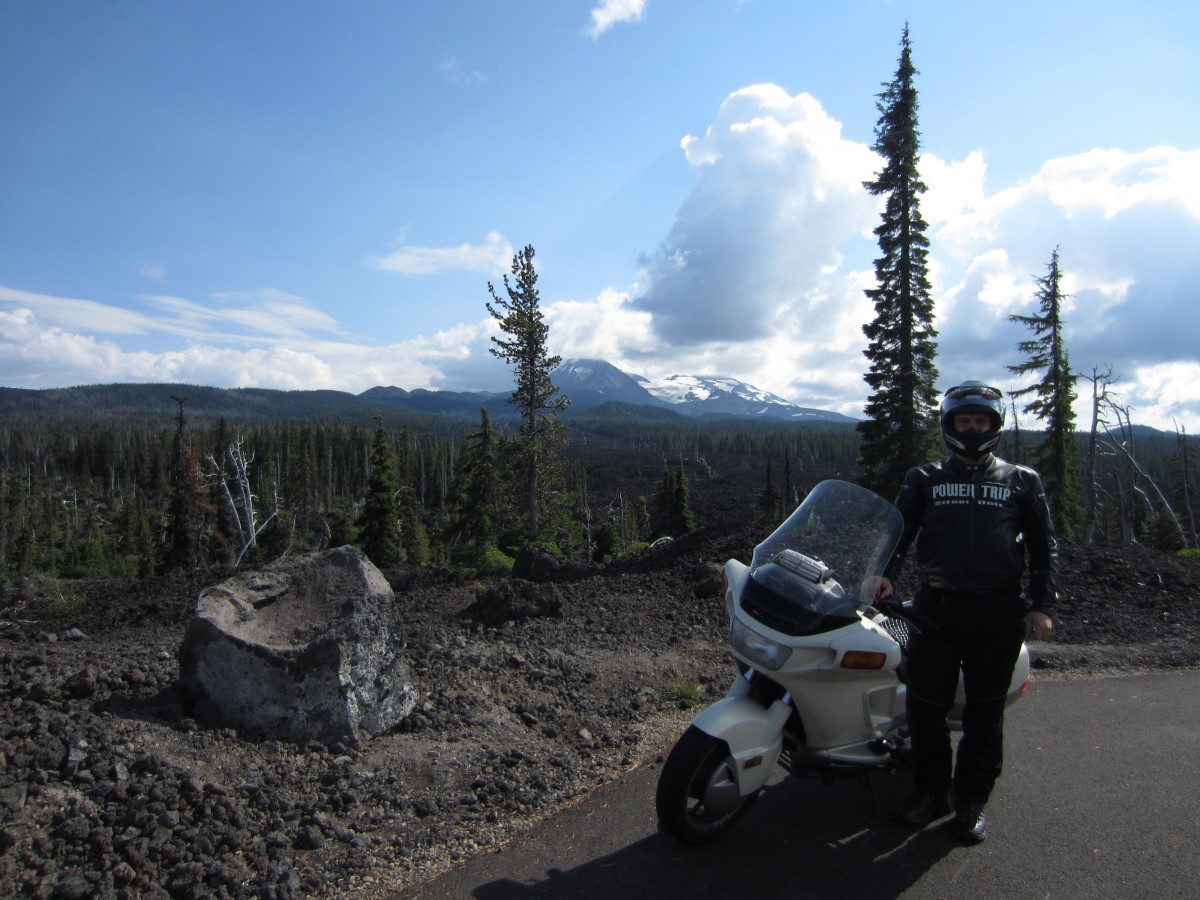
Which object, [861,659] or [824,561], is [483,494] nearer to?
[824,561]

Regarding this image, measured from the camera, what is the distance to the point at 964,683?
3846 millimetres

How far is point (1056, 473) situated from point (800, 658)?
30654mm

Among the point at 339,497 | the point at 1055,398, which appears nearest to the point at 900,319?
the point at 1055,398

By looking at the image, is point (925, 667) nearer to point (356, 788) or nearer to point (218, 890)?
point (356, 788)

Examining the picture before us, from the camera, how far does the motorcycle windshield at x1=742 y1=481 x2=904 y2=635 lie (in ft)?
11.8

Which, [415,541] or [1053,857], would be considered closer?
[1053,857]

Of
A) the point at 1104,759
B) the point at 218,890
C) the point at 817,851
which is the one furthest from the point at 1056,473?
the point at 218,890

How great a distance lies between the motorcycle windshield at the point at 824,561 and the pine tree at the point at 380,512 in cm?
3057

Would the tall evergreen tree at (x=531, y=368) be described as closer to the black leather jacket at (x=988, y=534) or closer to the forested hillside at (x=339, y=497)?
the forested hillside at (x=339, y=497)

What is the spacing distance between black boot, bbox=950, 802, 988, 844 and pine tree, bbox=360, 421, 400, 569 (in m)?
31.3

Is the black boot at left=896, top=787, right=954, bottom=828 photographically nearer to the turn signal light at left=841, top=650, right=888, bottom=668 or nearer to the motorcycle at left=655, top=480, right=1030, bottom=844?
the motorcycle at left=655, top=480, right=1030, bottom=844

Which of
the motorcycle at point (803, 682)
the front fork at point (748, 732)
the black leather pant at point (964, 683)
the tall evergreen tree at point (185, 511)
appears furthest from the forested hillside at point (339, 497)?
the black leather pant at point (964, 683)

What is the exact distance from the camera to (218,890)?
327 cm

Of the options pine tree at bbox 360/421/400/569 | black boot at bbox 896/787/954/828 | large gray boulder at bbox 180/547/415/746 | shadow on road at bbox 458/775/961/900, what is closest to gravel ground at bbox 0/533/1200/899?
large gray boulder at bbox 180/547/415/746
